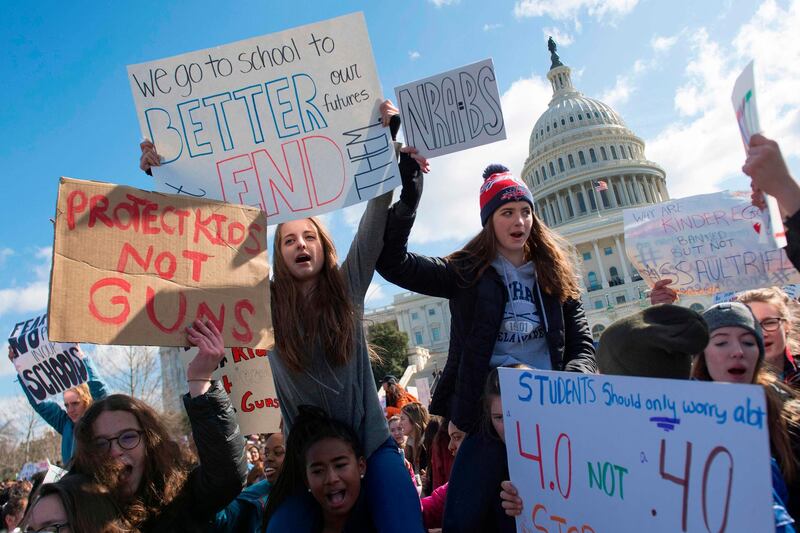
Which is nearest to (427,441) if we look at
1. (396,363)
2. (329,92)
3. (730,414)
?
(329,92)

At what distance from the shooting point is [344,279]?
97.7 inches

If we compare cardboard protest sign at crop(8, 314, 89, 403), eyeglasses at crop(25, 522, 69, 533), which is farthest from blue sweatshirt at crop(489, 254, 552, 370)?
cardboard protest sign at crop(8, 314, 89, 403)

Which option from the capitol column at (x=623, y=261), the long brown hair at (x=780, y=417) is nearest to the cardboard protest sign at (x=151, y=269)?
the long brown hair at (x=780, y=417)

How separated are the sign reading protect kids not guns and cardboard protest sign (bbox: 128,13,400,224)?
3.78 feet

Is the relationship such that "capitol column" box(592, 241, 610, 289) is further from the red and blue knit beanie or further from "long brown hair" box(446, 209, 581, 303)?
the red and blue knit beanie

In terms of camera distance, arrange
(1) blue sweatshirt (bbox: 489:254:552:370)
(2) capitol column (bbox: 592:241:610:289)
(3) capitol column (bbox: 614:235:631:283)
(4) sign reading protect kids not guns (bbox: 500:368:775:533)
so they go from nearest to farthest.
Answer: (4) sign reading protect kids not guns (bbox: 500:368:775:533) → (1) blue sweatshirt (bbox: 489:254:552:370) → (3) capitol column (bbox: 614:235:631:283) → (2) capitol column (bbox: 592:241:610:289)

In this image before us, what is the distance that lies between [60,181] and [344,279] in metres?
1.06

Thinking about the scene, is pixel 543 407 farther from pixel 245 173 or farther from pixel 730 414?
pixel 245 173

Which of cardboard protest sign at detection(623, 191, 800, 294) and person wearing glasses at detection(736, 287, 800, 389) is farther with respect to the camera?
cardboard protest sign at detection(623, 191, 800, 294)

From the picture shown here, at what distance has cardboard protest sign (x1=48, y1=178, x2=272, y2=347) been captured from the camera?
191 centimetres

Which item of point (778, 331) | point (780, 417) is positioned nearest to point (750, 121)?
point (780, 417)

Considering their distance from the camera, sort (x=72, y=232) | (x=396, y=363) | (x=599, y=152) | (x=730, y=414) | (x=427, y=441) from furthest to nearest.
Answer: (x=599, y=152)
(x=396, y=363)
(x=427, y=441)
(x=72, y=232)
(x=730, y=414)

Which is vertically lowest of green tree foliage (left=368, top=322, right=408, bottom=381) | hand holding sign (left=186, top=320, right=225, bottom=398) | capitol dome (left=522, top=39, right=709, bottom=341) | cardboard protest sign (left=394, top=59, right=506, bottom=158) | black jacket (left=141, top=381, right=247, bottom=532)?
green tree foliage (left=368, top=322, right=408, bottom=381)

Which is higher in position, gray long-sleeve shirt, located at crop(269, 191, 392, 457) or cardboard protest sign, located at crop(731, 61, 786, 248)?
cardboard protest sign, located at crop(731, 61, 786, 248)
